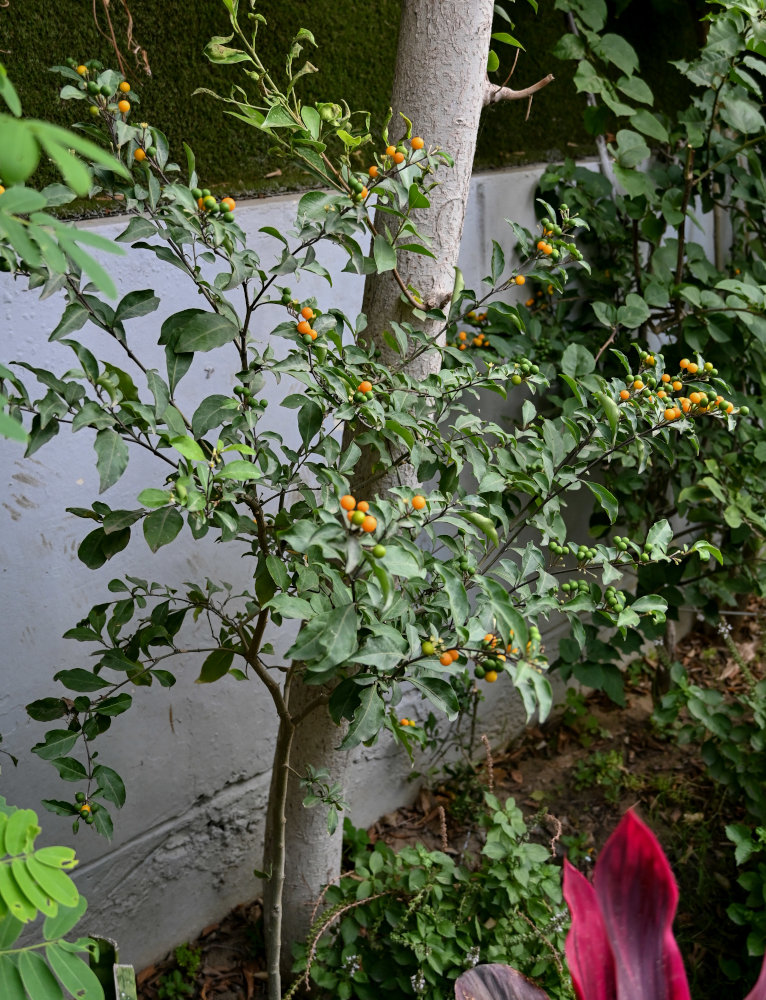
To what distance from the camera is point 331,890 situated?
1890mm

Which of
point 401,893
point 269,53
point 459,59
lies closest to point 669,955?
point 401,893

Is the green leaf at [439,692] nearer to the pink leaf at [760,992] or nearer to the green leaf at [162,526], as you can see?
the green leaf at [162,526]

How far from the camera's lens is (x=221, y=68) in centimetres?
176

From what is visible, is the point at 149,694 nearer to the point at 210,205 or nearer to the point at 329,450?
the point at 329,450

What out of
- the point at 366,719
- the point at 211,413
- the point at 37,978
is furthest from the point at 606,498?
the point at 37,978

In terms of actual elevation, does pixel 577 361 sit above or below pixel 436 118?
below

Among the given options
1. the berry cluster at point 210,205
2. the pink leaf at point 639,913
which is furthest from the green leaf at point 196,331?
the pink leaf at point 639,913

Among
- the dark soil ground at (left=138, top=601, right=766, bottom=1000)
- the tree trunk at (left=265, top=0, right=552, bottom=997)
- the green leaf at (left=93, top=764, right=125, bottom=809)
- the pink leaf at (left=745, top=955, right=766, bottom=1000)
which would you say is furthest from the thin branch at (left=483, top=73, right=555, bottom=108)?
the dark soil ground at (left=138, top=601, right=766, bottom=1000)

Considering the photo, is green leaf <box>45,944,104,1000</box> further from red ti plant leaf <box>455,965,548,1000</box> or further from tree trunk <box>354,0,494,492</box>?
tree trunk <box>354,0,494,492</box>

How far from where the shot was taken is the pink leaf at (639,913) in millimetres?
1138

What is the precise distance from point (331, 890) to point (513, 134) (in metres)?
2.08

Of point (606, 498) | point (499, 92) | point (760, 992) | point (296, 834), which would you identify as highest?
point (499, 92)

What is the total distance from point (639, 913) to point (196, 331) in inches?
39.7

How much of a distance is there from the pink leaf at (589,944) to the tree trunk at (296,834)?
0.61 meters
